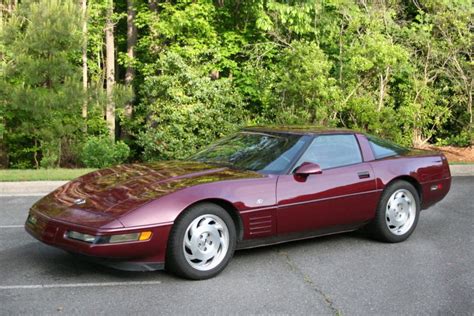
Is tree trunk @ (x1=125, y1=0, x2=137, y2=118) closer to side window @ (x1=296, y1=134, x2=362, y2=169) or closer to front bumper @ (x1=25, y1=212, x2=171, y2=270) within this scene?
side window @ (x1=296, y1=134, x2=362, y2=169)

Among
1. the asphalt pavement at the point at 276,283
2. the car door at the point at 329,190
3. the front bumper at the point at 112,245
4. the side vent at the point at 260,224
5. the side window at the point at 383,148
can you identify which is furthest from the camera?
the side window at the point at 383,148

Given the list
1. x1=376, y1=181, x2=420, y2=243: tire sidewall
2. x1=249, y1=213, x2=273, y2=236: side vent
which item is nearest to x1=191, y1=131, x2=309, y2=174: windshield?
x1=249, y1=213, x2=273, y2=236: side vent

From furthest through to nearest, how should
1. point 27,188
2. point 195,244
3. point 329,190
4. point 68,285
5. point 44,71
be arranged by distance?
point 44,71 → point 27,188 → point 329,190 → point 195,244 → point 68,285

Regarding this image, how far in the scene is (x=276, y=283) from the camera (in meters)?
4.88

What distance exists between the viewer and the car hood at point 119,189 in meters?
4.68

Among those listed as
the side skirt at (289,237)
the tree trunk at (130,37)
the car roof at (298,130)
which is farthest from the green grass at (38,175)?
the tree trunk at (130,37)

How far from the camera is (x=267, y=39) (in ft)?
62.3

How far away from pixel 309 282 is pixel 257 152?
1.55 meters

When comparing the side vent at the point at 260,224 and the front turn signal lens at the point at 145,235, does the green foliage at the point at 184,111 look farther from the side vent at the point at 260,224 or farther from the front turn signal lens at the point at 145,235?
the front turn signal lens at the point at 145,235

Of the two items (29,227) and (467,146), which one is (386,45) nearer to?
(467,146)

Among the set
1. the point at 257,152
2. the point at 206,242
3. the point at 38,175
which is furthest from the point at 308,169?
the point at 38,175

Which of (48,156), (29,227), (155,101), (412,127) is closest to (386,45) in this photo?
(412,127)

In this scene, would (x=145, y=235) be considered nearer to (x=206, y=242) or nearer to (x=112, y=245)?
(x=112, y=245)

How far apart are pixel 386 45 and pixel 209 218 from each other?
36.3 ft
